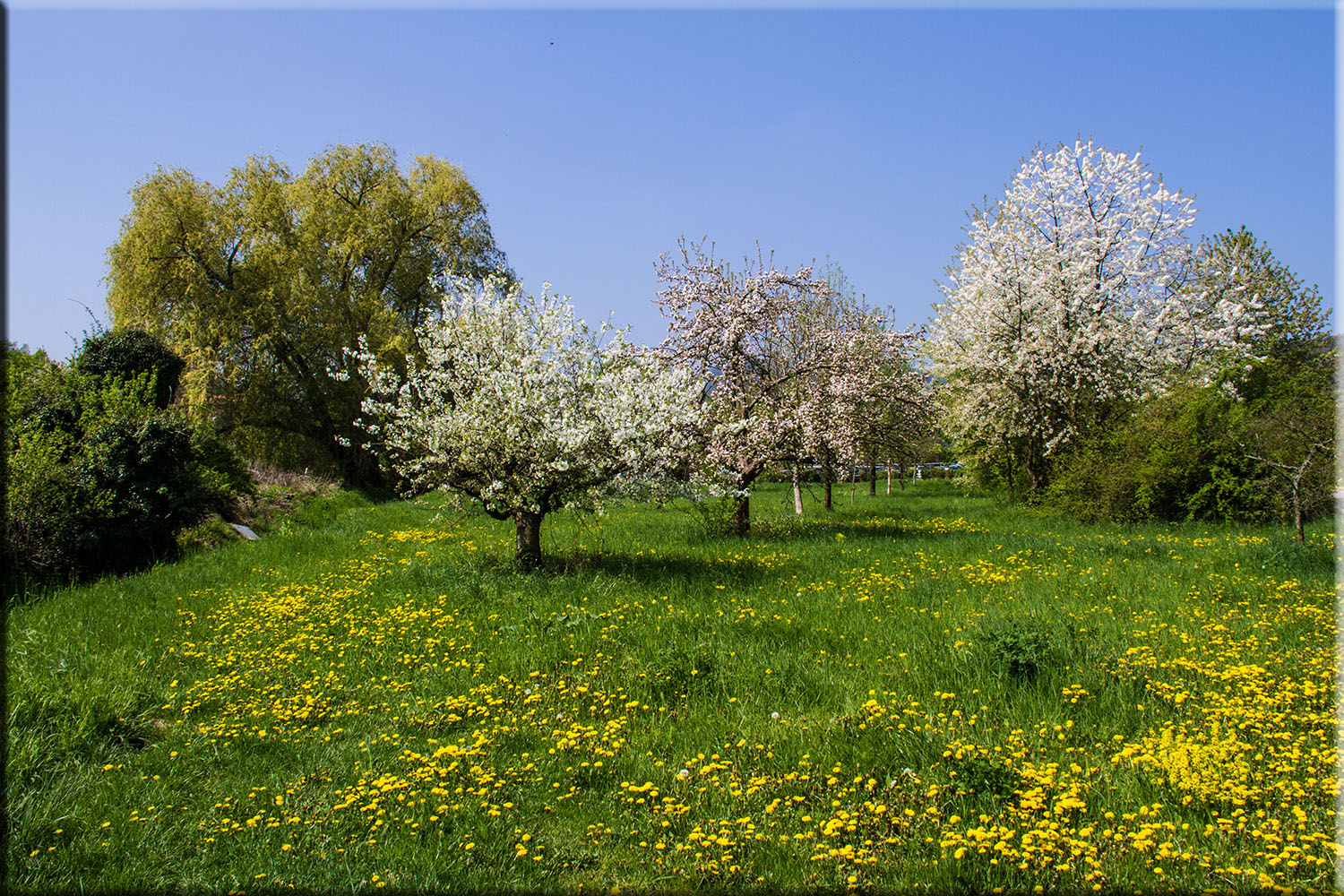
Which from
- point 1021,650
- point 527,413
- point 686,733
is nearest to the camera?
point 686,733

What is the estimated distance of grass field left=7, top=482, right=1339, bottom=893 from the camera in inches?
141

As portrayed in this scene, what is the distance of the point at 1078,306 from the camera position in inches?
813

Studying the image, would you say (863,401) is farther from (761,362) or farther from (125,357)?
(125,357)

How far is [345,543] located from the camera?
43.3 ft

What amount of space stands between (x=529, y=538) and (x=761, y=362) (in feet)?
25.3

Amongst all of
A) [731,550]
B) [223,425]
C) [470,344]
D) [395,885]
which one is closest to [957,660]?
[395,885]

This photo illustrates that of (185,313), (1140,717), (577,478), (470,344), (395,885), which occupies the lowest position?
(395,885)

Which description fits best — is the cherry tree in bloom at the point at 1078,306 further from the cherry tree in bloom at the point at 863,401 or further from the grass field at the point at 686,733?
the grass field at the point at 686,733

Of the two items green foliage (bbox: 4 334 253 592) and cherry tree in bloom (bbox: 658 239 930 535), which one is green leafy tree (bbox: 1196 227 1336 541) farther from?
green foliage (bbox: 4 334 253 592)

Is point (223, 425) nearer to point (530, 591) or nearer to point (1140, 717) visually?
point (530, 591)

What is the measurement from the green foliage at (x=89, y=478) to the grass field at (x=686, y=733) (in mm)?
1643

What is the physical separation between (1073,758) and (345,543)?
12.1 meters

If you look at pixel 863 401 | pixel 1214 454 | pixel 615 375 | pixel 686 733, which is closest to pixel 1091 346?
pixel 1214 454

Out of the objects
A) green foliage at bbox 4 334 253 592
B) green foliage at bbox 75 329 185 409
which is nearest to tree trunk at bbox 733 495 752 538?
green foliage at bbox 4 334 253 592
